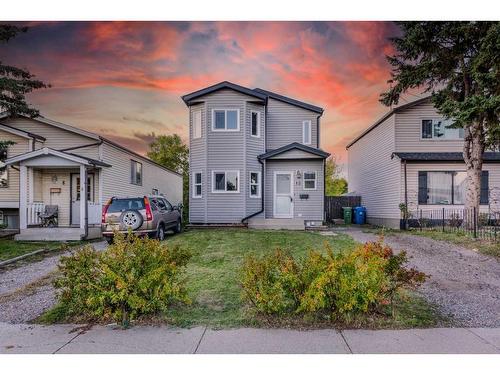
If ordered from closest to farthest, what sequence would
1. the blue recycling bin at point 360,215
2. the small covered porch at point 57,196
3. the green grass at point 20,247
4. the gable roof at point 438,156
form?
the green grass at point 20,247 → the small covered porch at point 57,196 → the gable roof at point 438,156 → the blue recycling bin at point 360,215

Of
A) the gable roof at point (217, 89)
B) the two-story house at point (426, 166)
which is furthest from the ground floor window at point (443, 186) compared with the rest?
the gable roof at point (217, 89)

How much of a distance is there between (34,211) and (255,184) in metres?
8.41

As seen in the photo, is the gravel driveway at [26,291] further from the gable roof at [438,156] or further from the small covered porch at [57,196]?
the gable roof at [438,156]

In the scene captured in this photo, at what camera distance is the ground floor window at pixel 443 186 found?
15.3 metres

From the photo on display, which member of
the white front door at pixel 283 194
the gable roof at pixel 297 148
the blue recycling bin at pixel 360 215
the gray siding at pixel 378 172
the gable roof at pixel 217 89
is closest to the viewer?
the gable roof at pixel 217 89

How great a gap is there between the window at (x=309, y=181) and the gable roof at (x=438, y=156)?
3.76m

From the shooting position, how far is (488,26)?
372 inches

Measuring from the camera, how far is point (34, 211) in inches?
501

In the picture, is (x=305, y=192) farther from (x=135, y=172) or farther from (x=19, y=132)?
(x=19, y=132)

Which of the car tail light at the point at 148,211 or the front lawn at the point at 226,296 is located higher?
the car tail light at the point at 148,211

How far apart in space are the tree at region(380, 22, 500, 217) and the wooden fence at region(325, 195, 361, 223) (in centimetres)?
787

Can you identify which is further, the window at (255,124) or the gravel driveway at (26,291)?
the window at (255,124)

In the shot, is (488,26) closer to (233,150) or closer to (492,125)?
(492,125)

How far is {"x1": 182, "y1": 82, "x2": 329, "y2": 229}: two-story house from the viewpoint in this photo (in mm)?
14805
